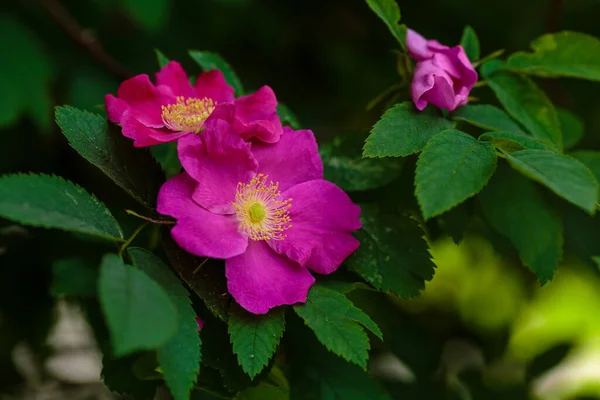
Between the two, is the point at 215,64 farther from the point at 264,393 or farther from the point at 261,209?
the point at 264,393

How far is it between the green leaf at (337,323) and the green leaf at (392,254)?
6 cm

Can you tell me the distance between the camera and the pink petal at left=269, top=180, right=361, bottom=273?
623 millimetres

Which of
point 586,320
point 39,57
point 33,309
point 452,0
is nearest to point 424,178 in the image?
point 33,309

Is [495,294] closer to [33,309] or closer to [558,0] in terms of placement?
[558,0]

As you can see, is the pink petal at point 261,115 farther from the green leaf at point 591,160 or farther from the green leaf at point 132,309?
the green leaf at point 591,160

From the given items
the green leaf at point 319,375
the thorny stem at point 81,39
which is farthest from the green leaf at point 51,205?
the thorny stem at point 81,39

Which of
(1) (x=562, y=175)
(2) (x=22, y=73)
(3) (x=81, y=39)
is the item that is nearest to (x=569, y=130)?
(1) (x=562, y=175)

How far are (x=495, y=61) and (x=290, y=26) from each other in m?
0.87

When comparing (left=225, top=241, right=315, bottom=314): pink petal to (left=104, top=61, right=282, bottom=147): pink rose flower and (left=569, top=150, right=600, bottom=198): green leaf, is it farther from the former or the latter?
(left=569, top=150, right=600, bottom=198): green leaf

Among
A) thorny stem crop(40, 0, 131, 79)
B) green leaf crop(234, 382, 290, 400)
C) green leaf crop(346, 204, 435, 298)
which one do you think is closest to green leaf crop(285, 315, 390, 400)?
green leaf crop(234, 382, 290, 400)

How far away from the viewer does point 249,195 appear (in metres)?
0.64

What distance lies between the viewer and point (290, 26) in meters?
1.57

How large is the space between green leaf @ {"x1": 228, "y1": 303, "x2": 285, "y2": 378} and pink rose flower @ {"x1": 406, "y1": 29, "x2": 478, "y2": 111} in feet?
0.83

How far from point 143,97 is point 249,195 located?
0.15m
